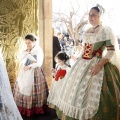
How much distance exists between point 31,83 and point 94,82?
1.00 meters

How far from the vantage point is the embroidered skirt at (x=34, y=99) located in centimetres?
282

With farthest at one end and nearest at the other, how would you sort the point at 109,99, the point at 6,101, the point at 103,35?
the point at 103,35
the point at 109,99
the point at 6,101

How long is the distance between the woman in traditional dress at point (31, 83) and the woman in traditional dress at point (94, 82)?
0.62m

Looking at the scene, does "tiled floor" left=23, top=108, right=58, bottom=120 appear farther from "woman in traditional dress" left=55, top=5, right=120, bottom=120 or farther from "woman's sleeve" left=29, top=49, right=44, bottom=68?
"woman's sleeve" left=29, top=49, right=44, bottom=68

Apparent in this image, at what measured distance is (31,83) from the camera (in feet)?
9.17

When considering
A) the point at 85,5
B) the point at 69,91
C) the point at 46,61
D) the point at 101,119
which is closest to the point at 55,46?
the point at 46,61

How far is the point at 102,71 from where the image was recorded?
6.99ft

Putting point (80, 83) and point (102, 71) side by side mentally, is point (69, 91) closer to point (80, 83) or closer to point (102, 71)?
point (80, 83)

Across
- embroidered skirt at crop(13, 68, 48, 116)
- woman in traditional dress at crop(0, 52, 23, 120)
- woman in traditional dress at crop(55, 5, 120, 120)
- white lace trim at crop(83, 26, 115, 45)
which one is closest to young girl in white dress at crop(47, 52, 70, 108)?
embroidered skirt at crop(13, 68, 48, 116)

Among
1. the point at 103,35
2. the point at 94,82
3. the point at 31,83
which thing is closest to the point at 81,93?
the point at 94,82

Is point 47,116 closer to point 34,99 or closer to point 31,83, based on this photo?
point 34,99

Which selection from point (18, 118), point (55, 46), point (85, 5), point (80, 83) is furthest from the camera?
point (85, 5)

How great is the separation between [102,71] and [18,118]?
36.3 inches

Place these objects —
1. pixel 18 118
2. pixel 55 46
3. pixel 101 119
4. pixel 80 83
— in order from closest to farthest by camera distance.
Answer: pixel 18 118 → pixel 101 119 → pixel 80 83 → pixel 55 46
